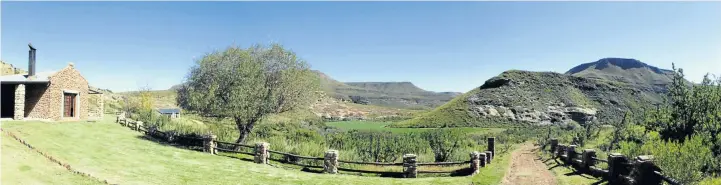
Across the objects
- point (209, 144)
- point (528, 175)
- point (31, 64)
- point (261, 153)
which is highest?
point (31, 64)

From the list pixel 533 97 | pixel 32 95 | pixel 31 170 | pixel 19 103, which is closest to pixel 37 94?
pixel 32 95

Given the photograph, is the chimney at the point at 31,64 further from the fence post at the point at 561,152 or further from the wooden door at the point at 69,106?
the fence post at the point at 561,152

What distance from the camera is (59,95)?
31594 millimetres

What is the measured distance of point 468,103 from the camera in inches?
4183

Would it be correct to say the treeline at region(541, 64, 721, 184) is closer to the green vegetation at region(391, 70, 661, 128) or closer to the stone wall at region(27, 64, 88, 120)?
the stone wall at region(27, 64, 88, 120)

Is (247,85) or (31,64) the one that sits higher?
(31,64)

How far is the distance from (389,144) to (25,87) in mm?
28475

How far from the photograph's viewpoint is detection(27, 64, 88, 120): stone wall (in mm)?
30000

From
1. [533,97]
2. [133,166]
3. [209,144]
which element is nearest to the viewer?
[133,166]

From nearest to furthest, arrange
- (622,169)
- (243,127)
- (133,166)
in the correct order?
(133,166), (622,169), (243,127)

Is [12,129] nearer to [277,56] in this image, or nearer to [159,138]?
[159,138]

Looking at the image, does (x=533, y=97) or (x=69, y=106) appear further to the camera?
(x=533, y=97)

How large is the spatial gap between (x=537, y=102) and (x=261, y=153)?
321ft

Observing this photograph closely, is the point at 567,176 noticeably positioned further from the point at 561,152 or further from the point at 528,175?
the point at 561,152
